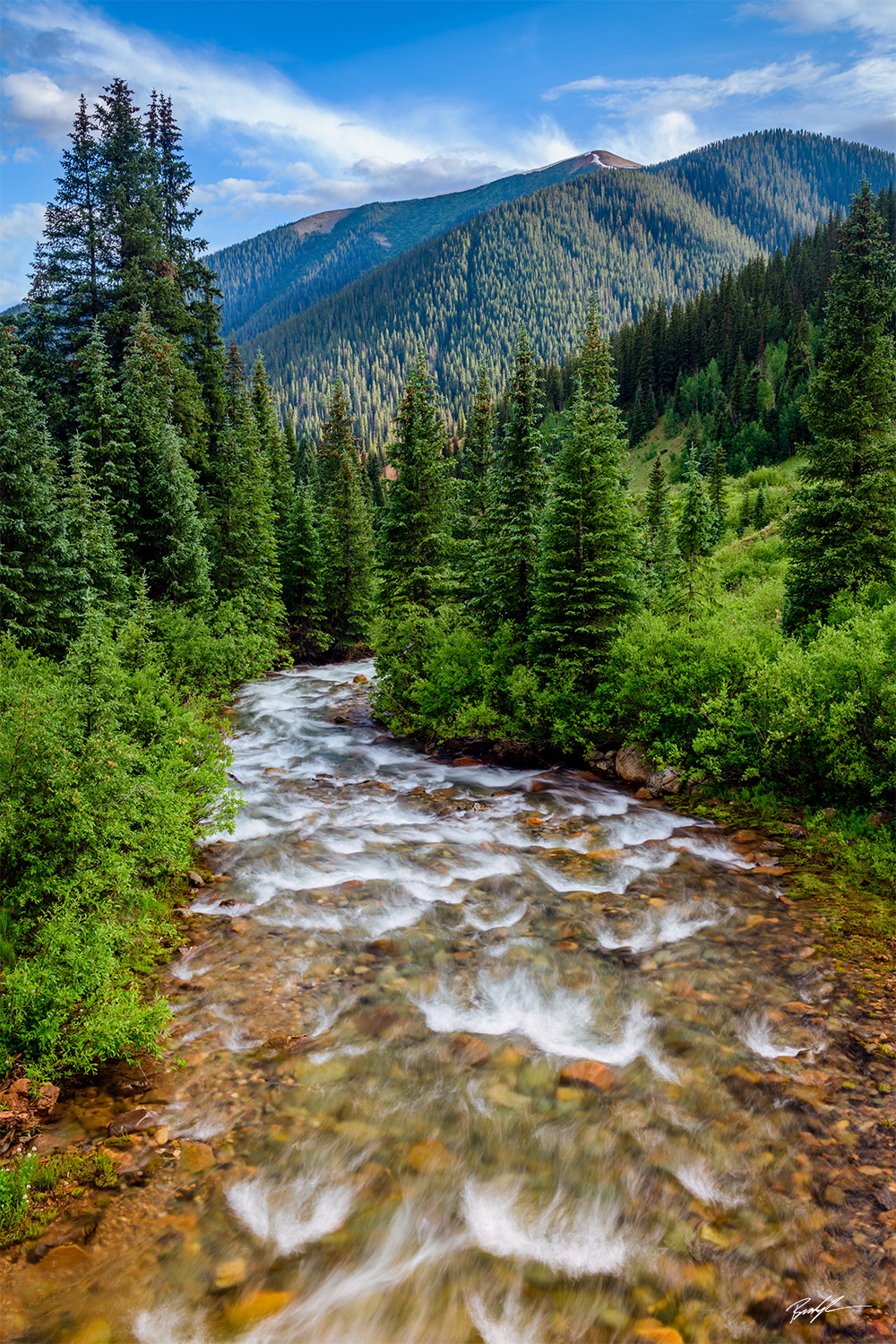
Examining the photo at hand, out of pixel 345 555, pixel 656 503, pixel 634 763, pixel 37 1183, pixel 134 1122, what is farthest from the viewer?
pixel 656 503

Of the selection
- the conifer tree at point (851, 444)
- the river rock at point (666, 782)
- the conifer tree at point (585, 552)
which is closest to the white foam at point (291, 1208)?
the river rock at point (666, 782)

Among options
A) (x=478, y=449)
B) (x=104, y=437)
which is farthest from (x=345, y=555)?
(x=104, y=437)

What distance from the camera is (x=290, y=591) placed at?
4134cm

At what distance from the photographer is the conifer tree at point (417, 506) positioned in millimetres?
24078

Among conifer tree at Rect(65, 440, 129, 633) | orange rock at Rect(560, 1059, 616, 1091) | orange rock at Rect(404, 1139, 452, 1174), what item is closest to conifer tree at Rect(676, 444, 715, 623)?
conifer tree at Rect(65, 440, 129, 633)

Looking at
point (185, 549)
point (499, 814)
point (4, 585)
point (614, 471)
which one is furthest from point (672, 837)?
point (185, 549)

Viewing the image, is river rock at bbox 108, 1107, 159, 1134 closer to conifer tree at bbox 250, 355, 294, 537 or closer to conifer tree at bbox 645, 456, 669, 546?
conifer tree at bbox 250, 355, 294, 537

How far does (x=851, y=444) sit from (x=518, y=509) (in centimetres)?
872

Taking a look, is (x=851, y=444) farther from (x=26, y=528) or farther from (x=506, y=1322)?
(x=26, y=528)

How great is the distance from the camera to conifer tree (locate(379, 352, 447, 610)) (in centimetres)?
2408

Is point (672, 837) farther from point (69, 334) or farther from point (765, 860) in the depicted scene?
point (69, 334)

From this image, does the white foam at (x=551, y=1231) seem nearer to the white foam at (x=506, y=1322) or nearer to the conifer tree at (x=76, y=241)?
the white foam at (x=506, y=1322)

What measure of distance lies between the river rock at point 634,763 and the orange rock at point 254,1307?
40.1 ft

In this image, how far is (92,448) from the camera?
2394cm
